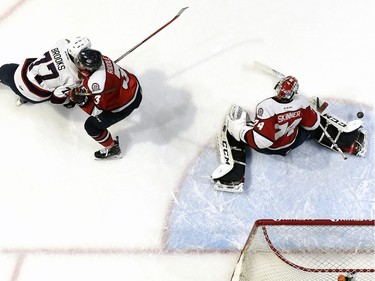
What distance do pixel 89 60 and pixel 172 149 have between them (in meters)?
0.93

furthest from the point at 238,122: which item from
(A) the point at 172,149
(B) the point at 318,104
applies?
(B) the point at 318,104

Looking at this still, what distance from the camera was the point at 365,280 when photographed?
352 centimetres

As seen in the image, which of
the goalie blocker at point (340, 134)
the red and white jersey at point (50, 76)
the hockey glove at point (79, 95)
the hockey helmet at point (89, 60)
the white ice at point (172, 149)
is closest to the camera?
the hockey helmet at point (89, 60)

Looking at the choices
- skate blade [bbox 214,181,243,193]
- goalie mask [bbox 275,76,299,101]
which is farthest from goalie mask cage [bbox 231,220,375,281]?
goalie mask [bbox 275,76,299,101]

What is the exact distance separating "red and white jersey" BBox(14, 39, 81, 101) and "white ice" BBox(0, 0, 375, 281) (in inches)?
12.2

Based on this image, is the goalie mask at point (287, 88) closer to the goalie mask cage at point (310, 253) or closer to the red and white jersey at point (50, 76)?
the goalie mask cage at point (310, 253)

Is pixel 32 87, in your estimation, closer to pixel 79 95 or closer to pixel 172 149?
pixel 79 95

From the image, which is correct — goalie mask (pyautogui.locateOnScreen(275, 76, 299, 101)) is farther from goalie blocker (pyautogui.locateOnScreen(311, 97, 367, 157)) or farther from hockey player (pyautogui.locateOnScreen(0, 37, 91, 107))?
hockey player (pyautogui.locateOnScreen(0, 37, 91, 107))

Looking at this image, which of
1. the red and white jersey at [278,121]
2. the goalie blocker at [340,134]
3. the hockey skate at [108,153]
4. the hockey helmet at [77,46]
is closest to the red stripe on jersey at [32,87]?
the hockey helmet at [77,46]

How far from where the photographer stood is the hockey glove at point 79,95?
10.9ft

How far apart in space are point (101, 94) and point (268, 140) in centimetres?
100

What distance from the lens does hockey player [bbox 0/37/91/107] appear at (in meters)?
3.41

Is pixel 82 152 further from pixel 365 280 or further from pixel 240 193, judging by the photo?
pixel 365 280

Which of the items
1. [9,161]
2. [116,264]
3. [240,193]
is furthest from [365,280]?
[9,161]
